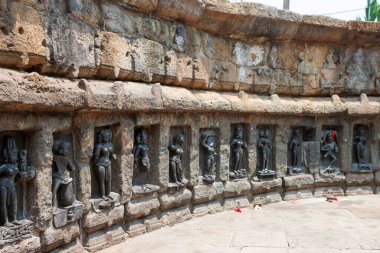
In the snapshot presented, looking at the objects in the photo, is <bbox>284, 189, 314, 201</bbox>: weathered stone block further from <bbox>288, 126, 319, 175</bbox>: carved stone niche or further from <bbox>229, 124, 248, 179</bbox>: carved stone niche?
<bbox>229, 124, 248, 179</bbox>: carved stone niche

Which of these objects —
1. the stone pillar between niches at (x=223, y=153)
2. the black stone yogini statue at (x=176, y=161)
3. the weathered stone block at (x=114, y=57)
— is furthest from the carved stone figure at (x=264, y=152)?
the weathered stone block at (x=114, y=57)

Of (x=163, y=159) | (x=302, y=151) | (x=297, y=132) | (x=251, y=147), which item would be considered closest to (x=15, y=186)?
(x=163, y=159)

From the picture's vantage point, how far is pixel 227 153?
6.82 metres

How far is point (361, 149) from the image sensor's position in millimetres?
8391

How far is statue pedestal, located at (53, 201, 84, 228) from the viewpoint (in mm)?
3979

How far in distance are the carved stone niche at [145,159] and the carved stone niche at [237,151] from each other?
1.79 metres

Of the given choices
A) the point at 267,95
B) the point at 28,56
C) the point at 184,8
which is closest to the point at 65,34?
the point at 28,56

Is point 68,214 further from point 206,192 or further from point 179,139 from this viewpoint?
point 206,192

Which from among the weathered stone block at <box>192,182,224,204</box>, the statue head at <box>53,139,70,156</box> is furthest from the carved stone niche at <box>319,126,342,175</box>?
the statue head at <box>53,139,70,156</box>

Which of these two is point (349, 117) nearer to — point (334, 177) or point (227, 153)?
point (334, 177)

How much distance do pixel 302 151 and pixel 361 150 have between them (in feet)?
3.90

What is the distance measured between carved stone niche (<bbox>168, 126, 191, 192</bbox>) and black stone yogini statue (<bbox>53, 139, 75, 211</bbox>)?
1737mm

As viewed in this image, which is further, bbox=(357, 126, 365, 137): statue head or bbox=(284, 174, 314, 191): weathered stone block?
bbox=(357, 126, 365, 137): statue head

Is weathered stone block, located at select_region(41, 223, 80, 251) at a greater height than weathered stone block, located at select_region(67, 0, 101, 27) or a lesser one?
lesser
